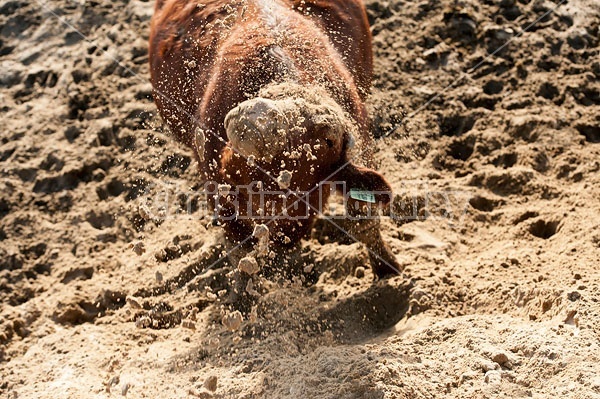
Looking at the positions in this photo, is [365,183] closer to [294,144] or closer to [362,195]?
[362,195]

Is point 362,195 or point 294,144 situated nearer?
point 294,144

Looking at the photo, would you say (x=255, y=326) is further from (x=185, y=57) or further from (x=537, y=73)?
(x=537, y=73)

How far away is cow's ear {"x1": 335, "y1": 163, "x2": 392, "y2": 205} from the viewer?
13.7ft

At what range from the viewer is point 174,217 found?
5691 millimetres

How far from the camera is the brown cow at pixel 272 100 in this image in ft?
12.7

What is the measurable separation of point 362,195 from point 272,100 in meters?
0.77

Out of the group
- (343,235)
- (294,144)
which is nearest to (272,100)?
(294,144)

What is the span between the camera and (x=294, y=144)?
152 inches

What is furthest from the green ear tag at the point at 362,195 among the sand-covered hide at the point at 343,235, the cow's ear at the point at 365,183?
the sand-covered hide at the point at 343,235

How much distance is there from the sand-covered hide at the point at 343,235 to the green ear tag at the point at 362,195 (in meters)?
0.73

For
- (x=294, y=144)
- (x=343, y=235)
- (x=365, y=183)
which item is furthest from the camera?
(x=343, y=235)

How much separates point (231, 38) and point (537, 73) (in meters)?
2.91

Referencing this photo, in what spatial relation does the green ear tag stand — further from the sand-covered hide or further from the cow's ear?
the sand-covered hide

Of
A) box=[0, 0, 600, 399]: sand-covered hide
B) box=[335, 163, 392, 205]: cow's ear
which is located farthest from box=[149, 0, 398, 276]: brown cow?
box=[0, 0, 600, 399]: sand-covered hide
